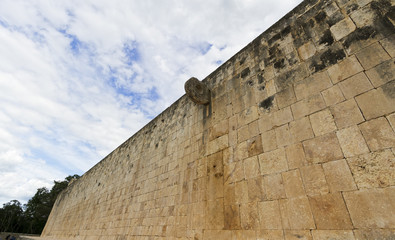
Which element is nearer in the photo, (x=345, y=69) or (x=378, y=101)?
(x=378, y=101)

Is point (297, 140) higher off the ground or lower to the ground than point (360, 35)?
lower

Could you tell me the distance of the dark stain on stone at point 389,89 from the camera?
2.42 m

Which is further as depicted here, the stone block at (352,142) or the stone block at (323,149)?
the stone block at (323,149)

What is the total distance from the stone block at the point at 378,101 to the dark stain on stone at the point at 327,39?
1.16 meters

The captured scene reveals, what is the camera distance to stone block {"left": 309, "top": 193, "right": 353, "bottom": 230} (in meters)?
2.33

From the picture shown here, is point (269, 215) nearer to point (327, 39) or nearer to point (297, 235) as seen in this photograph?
point (297, 235)

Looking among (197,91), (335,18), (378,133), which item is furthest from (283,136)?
(197,91)

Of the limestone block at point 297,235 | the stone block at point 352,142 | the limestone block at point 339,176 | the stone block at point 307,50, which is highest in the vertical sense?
the stone block at point 307,50

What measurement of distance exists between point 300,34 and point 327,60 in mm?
906

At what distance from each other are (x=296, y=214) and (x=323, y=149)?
3.32 feet

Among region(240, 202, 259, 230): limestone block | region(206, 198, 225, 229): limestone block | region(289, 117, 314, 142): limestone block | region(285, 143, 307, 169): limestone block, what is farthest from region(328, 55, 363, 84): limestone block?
region(206, 198, 225, 229): limestone block

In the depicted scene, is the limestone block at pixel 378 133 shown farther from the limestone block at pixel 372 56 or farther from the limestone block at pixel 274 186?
the limestone block at pixel 274 186

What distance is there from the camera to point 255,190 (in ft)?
11.0

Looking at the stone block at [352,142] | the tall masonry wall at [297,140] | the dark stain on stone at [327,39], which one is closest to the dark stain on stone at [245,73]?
the tall masonry wall at [297,140]
